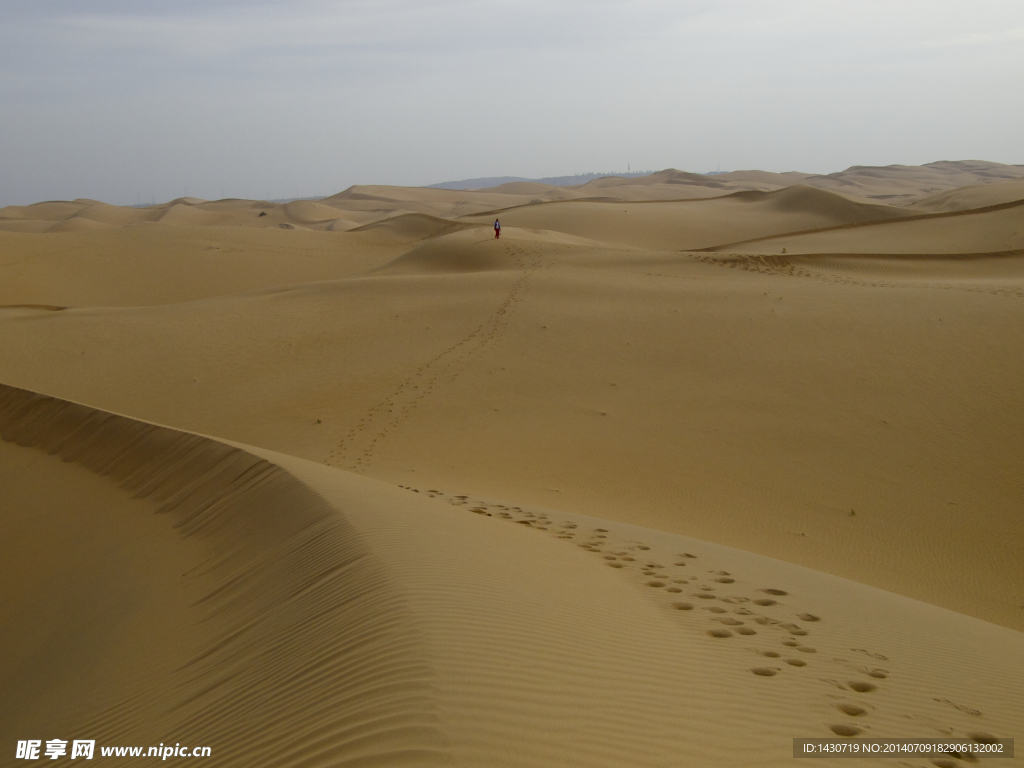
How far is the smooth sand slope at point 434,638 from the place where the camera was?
3.00 metres

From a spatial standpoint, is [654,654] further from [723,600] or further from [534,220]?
[534,220]

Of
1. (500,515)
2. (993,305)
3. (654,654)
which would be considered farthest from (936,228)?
(654,654)

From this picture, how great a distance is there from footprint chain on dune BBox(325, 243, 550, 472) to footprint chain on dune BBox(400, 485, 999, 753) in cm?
366

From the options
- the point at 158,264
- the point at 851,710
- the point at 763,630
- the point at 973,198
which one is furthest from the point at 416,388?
the point at 973,198

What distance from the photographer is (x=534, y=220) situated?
43.0m

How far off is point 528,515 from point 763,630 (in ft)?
10.0

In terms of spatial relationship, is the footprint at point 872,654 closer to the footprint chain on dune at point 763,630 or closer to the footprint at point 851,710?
the footprint chain on dune at point 763,630

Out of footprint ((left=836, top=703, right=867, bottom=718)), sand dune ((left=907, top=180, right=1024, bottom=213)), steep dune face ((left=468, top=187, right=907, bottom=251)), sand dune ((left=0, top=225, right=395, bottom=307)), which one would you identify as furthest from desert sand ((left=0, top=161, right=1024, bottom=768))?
sand dune ((left=907, top=180, right=1024, bottom=213))

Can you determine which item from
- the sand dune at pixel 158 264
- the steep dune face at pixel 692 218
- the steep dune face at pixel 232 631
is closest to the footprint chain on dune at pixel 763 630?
the steep dune face at pixel 232 631

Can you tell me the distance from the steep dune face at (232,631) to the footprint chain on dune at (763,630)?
1926 millimetres

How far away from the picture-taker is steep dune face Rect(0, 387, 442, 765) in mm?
3018

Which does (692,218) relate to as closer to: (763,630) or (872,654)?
(763,630)

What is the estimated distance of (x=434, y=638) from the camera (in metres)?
3.47

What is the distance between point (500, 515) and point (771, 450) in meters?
4.47
